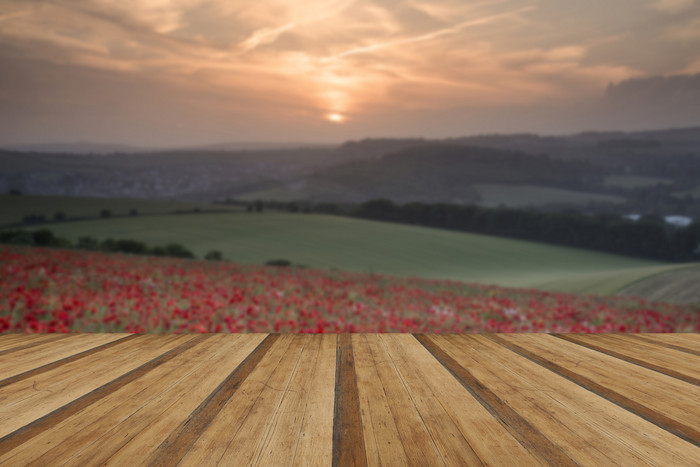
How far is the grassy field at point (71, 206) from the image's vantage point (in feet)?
25.7

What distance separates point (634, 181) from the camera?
10.4 metres

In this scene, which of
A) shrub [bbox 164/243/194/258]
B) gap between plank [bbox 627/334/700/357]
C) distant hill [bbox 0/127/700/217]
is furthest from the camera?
shrub [bbox 164/243/194/258]

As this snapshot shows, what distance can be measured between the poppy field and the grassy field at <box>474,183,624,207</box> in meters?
4.01

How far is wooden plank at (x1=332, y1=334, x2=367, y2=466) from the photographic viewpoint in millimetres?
1578

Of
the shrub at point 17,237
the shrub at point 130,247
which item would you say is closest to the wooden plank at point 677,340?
the shrub at point 130,247

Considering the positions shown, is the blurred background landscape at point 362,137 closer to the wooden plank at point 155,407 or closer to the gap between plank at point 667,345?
the gap between plank at point 667,345

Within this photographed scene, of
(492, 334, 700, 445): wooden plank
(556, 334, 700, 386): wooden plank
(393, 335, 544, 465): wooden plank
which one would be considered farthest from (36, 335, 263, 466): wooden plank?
(556, 334, 700, 386): wooden plank

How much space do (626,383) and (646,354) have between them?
0.94m

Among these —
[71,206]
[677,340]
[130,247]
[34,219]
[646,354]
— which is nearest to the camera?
[646,354]

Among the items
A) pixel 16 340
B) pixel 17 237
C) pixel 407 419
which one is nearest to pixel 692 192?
pixel 407 419

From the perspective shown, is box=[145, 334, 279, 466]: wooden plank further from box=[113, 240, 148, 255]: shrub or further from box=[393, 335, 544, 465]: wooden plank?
box=[113, 240, 148, 255]: shrub

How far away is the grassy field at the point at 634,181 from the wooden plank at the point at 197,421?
393 inches

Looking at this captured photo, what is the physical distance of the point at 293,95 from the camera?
847 centimetres

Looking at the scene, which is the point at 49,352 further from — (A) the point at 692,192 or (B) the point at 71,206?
(A) the point at 692,192
